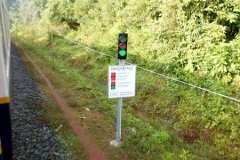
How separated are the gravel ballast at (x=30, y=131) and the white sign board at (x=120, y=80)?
5.68ft

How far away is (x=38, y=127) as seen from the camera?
25.0ft

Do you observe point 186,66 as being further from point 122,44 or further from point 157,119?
point 122,44

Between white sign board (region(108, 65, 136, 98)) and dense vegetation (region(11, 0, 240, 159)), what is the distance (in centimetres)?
140

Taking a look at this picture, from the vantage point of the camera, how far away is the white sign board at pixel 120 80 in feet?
22.0

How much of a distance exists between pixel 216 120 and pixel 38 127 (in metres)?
4.55

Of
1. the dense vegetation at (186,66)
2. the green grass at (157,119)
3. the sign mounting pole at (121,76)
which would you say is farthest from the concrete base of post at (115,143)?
the sign mounting pole at (121,76)

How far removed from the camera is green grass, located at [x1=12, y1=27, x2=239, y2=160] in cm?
731

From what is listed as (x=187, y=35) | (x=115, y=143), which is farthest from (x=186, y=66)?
(x=115, y=143)

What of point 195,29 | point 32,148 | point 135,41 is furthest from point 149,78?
point 32,148

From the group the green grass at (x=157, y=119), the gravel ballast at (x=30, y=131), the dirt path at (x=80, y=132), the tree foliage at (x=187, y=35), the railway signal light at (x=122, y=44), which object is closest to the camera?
the gravel ballast at (x=30, y=131)

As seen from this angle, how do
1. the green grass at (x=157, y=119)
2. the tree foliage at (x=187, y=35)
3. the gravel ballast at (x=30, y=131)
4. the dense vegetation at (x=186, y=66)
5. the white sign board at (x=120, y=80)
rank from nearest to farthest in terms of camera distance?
the gravel ballast at (x=30, y=131), the white sign board at (x=120, y=80), the green grass at (x=157, y=119), the dense vegetation at (x=186, y=66), the tree foliage at (x=187, y=35)

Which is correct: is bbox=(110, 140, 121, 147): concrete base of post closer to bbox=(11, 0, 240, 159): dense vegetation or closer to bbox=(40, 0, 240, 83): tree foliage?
bbox=(11, 0, 240, 159): dense vegetation

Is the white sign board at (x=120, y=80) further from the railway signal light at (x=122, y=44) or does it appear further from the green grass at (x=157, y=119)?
the green grass at (x=157, y=119)

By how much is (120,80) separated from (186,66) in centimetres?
474
